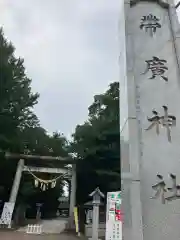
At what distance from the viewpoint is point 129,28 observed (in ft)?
13.4

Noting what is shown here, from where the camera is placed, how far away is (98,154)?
1284cm

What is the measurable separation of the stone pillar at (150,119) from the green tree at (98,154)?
8.91 metres

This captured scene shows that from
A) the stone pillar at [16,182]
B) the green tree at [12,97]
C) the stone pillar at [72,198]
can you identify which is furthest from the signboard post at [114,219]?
the green tree at [12,97]

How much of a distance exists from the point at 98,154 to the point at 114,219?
6697mm

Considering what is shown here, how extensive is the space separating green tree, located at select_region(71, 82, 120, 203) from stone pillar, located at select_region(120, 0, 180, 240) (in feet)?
29.2

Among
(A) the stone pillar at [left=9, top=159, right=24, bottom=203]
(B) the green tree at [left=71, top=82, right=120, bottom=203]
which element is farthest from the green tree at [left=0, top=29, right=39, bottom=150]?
(B) the green tree at [left=71, top=82, right=120, bottom=203]

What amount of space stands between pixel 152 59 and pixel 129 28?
0.70 m

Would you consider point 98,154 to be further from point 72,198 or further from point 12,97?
point 12,97

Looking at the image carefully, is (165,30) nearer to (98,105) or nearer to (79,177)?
(79,177)

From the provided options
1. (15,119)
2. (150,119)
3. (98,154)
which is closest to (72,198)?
(98,154)

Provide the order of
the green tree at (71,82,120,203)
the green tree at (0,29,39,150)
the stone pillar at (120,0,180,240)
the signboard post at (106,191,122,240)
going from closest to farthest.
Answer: the stone pillar at (120,0,180,240), the signboard post at (106,191,122,240), the green tree at (71,82,120,203), the green tree at (0,29,39,150)

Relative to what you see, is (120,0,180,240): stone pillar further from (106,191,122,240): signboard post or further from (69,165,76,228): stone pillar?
(69,165,76,228): stone pillar

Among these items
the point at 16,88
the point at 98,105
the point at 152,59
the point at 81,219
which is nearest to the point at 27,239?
the point at 81,219

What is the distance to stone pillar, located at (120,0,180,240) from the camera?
113 inches
